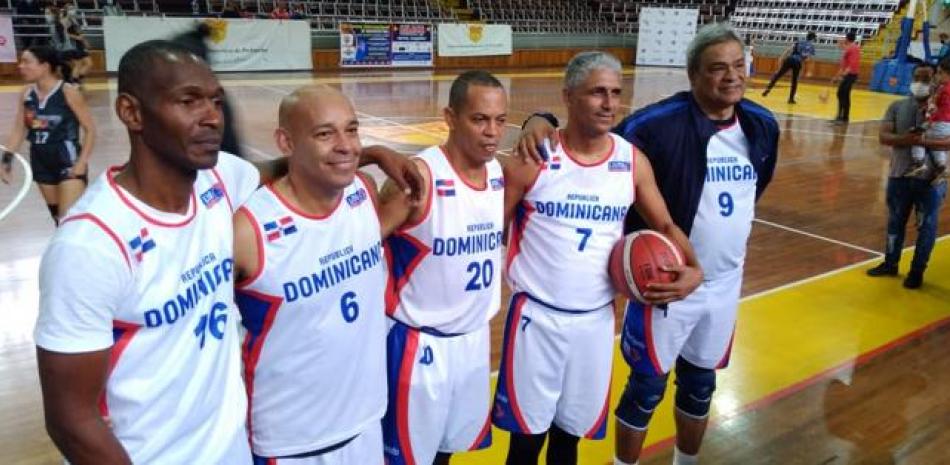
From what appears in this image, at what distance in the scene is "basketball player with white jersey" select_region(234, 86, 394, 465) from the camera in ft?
6.65

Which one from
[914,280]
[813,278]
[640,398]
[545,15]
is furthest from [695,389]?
[545,15]

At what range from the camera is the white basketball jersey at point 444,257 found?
2525mm

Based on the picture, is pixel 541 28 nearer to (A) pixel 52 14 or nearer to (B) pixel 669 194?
(A) pixel 52 14

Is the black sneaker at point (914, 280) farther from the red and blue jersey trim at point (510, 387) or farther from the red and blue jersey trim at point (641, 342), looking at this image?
the red and blue jersey trim at point (510, 387)

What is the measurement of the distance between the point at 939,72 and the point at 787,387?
2.98 meters

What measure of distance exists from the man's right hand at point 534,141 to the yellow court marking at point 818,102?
14295 millimetres

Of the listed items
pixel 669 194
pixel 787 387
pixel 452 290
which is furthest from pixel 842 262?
pixel 452 290

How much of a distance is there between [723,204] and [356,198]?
1.67 metres

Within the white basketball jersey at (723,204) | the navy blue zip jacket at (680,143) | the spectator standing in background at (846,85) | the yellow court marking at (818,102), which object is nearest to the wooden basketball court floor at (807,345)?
the white basketball jersey at (723,204)

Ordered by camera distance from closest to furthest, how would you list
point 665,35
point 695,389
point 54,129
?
point 695,389 < point 54,129 < point 665,35

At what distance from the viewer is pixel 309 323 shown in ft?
6.76

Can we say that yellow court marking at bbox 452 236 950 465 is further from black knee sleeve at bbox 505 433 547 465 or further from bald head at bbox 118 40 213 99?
bald head at bbox 118 40 213 99

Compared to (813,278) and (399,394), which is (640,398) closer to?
(399,394)

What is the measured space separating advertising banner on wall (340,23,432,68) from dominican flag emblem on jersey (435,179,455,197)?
1927cm
